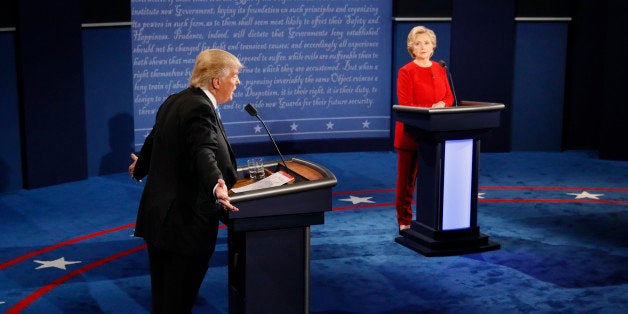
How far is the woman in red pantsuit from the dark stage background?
3590 millimetres

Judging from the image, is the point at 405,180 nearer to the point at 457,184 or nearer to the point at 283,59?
the point at 457,184

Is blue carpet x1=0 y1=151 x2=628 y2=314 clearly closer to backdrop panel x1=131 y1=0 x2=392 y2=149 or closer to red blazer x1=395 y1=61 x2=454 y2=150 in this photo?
red blazer x1=395 y1=61 x2=454 y2=150

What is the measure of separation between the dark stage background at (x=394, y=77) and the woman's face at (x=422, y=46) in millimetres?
3603

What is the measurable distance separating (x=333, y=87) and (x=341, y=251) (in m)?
3.99

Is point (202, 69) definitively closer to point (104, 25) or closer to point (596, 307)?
point (596, 307)

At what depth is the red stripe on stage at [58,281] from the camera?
5.12m

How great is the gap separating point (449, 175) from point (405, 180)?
45cm

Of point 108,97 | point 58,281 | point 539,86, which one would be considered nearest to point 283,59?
point 108,97

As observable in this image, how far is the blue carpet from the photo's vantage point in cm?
521

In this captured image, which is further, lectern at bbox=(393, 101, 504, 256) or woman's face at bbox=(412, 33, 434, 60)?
woman's face at bbox=(412, 33, 434, 60)

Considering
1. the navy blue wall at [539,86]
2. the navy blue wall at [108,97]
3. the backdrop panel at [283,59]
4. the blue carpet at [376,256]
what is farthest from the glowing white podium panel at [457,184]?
the navy blue wall at [539,86]

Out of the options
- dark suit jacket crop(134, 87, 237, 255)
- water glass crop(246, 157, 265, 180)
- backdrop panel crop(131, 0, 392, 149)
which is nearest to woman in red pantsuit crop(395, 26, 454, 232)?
water glass crop(246, 157, 265, 180)

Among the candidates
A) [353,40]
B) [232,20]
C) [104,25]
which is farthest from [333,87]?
[104,25]

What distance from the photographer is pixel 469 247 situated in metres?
6.27
